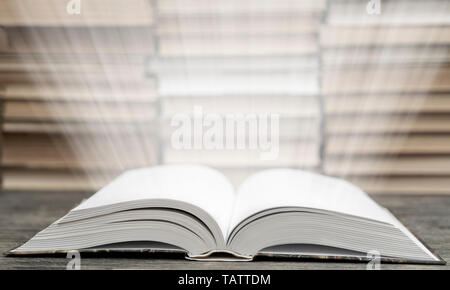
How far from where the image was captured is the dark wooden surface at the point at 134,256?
0.85 meters

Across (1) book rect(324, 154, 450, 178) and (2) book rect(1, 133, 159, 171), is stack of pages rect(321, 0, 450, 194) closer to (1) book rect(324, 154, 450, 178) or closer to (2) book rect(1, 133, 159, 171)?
(1) book rect(324, 154, 450, 178)

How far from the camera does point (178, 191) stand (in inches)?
37.8

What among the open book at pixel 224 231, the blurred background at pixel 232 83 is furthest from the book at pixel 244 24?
the open book at pixel 224 231

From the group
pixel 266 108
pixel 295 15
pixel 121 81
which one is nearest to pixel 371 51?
pixel 295 15

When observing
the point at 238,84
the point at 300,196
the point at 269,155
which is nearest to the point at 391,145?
the point at 269,155

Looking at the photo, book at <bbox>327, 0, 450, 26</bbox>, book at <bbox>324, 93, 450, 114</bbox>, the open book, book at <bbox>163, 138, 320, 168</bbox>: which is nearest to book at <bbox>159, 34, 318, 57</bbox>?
book at <bbox>327, 0, 450, 26</bbox>

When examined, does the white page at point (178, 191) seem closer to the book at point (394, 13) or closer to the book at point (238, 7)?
the book at point (238, 7)

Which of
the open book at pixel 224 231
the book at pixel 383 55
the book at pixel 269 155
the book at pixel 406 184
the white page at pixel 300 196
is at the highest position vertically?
the book at pixel 383 55

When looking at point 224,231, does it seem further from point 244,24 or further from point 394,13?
point 394,13

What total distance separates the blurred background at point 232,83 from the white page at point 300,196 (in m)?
0.76

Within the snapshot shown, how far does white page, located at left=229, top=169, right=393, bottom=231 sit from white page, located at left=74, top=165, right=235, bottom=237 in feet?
0.11

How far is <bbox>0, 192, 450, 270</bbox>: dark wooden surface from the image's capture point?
0.85 meters

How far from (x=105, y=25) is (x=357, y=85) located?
3.49ft

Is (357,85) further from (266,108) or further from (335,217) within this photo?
(335,217)
